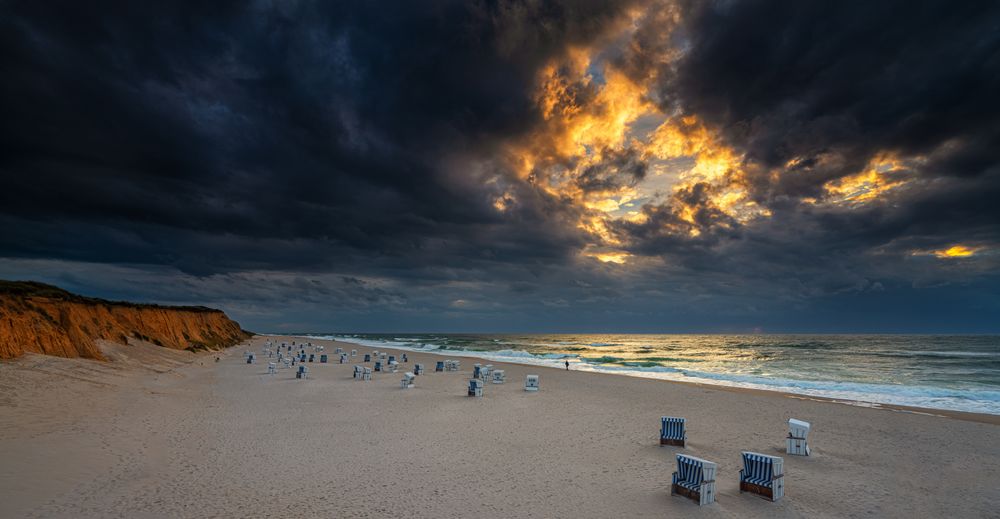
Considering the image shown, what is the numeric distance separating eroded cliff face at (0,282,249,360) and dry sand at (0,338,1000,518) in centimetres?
323

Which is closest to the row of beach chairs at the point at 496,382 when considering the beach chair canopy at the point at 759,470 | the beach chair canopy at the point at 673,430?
the beach chair canopy at the point at 673,430

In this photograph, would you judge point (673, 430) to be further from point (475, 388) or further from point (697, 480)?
point (475, 388)

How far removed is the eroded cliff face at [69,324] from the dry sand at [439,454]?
3234 millimetres

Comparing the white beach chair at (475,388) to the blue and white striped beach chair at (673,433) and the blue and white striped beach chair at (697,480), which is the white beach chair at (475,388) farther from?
the blue and white striped beach chair at (697,480)

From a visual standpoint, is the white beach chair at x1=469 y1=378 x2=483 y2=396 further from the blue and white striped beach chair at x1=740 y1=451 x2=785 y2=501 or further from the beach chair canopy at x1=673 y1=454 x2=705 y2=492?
the blue and white striped beach chair at x1=740 y1=451 x2=785 y2=501

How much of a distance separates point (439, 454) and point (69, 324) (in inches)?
1180

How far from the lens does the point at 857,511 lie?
337 inches

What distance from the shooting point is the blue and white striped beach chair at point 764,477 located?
8.94 meters

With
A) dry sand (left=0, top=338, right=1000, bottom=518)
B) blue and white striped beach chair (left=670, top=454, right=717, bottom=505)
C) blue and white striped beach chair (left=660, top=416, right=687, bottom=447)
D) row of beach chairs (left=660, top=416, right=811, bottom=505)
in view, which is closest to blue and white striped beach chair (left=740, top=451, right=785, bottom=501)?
row of beach chairs (left=660, top=416, right=811, bottom=505)

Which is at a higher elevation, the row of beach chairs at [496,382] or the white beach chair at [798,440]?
the white beach chair at [798,440]

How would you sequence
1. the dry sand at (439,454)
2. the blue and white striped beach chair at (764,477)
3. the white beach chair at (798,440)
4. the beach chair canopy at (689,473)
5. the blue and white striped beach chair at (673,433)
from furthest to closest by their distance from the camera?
the blue and white striped beach chair at (673,433) < the white beach chair at (798,440) < the blue and white striped beach chair at (764,477) < the beach chair canopy at (689,473) < the dry sand at (439,454)

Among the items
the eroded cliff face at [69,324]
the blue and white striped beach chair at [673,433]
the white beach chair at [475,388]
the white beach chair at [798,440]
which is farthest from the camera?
the eroded cliff face at [69,324]

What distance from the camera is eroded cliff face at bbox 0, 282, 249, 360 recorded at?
2344 centimetres

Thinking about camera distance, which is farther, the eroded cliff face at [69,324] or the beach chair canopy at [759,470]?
the eroded cliff face at [69,324]
